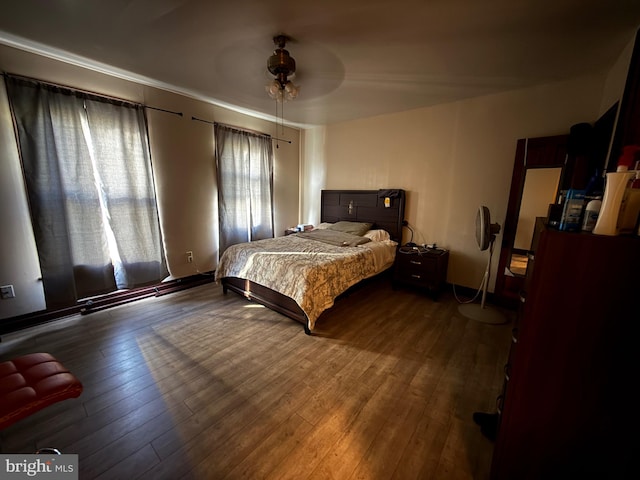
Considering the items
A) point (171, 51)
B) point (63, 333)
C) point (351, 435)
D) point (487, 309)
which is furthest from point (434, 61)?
point (63, 333)

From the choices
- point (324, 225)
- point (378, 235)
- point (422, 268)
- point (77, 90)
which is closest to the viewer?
point (77, 90)

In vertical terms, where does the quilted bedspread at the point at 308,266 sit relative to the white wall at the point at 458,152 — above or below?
below

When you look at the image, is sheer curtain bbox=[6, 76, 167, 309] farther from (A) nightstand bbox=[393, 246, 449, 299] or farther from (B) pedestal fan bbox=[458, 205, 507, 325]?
(B) pedestal fan bbox=[458, 205, 507, 325]

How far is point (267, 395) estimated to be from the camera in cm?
166

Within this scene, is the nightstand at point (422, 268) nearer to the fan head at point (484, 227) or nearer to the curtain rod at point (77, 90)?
the fan head at point (484, 227)

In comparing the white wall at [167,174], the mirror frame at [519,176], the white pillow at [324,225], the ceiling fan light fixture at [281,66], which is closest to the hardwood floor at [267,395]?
the mirror frame at [519,176]

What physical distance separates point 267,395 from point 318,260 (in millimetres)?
1276

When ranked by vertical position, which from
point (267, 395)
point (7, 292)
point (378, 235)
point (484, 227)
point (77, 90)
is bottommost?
point (267, 395)

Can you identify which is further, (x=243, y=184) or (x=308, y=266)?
(x=243, y=184)

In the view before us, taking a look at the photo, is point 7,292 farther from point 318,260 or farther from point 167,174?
→ point 318,260

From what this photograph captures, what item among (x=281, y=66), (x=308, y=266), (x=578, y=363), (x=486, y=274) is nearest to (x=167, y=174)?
(x=281, y=66)

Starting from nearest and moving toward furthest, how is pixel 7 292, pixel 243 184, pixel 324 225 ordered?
pixel 7 292, pixel 243 184, pixel 324 225

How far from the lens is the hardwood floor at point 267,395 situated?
49.8 inches

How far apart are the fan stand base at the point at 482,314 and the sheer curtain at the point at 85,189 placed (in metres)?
3.89
